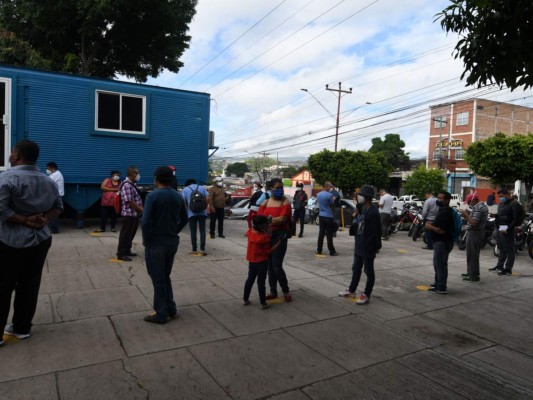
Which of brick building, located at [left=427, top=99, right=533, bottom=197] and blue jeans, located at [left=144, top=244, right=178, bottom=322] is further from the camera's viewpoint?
brick building, located at [left=427, top=99, right=533, bottom=197]

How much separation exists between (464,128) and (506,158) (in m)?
22.7

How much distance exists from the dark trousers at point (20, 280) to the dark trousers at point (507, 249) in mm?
7807

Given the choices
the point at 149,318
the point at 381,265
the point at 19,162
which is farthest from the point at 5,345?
the point at 381,265

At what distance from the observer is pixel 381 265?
27.8 ft

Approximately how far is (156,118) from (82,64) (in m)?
10.9

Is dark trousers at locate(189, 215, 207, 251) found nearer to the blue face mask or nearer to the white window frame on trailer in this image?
the blue face mask

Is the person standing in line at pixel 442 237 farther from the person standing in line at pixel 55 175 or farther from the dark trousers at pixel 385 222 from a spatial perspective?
the person standing in line at pixel 55 175

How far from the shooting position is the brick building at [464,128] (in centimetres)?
4531

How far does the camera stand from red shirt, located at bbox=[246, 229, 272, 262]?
5.08 m

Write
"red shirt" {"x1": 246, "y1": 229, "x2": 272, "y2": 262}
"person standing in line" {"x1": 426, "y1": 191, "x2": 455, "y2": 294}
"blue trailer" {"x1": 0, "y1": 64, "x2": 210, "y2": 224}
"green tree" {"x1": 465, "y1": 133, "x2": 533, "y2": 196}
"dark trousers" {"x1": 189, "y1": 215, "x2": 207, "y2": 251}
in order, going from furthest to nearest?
"green tree" {"x1": 465, "y1": 133, "x2": 533, "y2": 196}, "blue trailer" {"x1": 0, "y1": 64, "x2": 210, "y2": 224}, "dark trousers" {"x1": 189, "y1": 215, "x2": 207, "y2": 251}, "person standing in line" {"x1": 426, "y1": 191, "x2": 455, "y2": 294}, "red shirt" {"x1": 246, "y1": 229, "x2": 272, "y2": 262}

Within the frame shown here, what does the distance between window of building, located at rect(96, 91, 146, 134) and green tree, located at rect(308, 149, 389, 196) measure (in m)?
28.6

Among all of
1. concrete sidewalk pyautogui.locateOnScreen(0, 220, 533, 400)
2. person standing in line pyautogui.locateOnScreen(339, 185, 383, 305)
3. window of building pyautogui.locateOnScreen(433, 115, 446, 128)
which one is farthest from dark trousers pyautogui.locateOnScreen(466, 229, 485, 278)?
window of building pyautogui.locateOnScreen(433, 115, 446, 128)

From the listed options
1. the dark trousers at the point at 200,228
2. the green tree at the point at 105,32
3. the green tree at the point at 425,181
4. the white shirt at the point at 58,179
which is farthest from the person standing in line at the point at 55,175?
the green tree at the point at 425,181

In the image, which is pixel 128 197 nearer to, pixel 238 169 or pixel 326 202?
pixel 326 202
